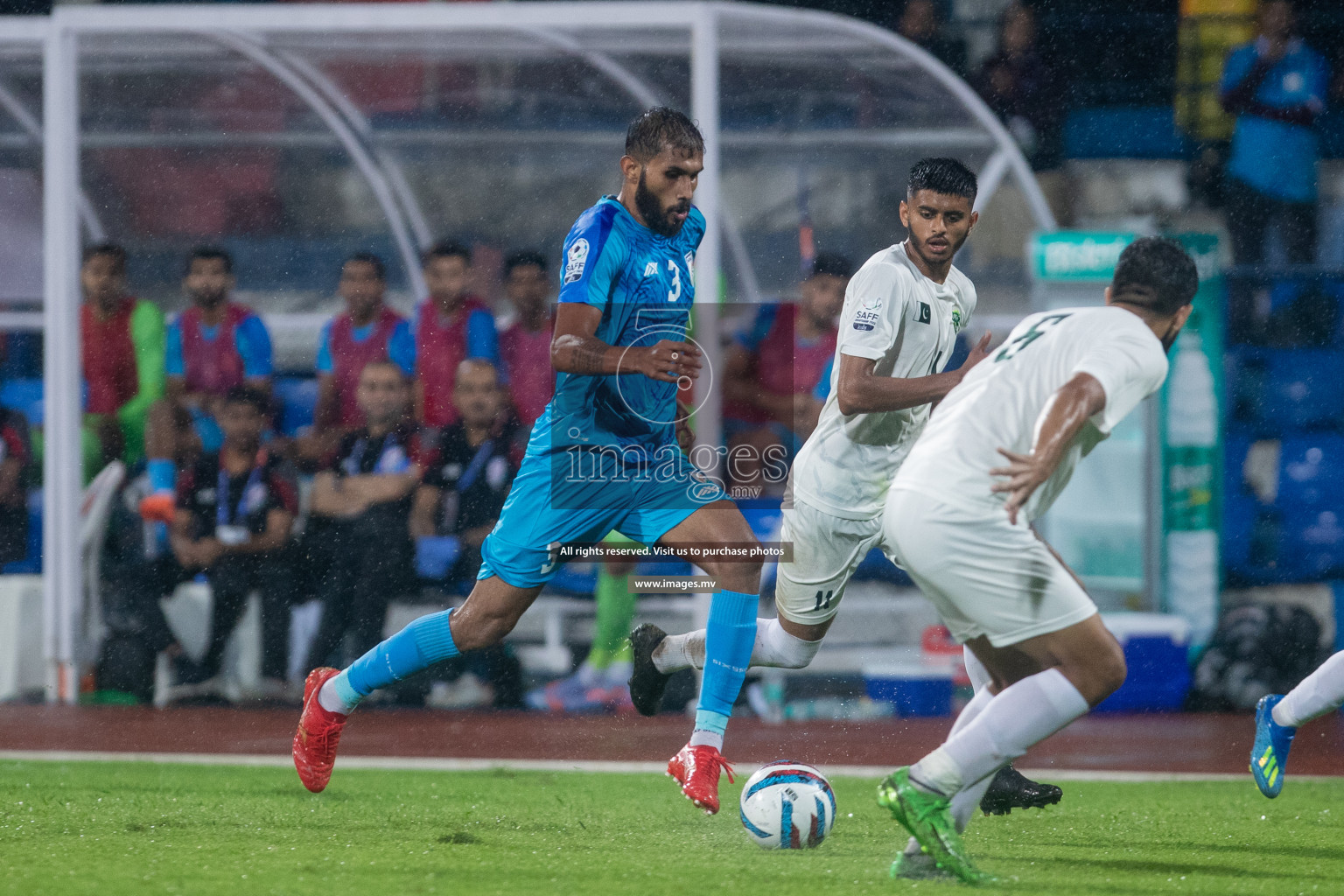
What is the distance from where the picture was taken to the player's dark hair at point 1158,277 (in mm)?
3828

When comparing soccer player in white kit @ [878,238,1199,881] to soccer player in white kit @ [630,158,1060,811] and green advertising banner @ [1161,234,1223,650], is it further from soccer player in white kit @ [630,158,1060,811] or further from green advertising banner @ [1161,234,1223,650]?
green advertising banner @ [1161,234,1223,650]

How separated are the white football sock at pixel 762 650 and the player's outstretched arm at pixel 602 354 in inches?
38.2

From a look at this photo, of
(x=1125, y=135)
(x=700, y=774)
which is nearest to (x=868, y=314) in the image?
(x=700, y=774)

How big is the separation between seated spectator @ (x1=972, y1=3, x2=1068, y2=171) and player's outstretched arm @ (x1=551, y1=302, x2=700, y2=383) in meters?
5.81

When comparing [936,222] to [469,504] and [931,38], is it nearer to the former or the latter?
[469,504]

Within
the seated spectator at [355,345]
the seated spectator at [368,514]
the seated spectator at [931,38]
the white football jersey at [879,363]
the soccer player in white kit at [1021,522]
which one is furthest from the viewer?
the seated spectator at [931,38]

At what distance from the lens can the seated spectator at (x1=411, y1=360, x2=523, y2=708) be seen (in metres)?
7.76

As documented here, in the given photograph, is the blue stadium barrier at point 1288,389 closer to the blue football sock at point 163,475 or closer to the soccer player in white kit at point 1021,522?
the soccer player in white kit at point 1021,522

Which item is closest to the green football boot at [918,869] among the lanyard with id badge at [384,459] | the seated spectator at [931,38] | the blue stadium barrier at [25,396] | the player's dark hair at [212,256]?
the lanyard with id badge at [384,459]

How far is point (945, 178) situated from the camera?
4836 mm

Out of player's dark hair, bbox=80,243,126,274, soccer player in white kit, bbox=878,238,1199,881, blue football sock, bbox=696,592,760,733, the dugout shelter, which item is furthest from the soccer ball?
player's dark hair, bbox=80,243,126,274

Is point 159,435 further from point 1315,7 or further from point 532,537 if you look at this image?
point 1315,7

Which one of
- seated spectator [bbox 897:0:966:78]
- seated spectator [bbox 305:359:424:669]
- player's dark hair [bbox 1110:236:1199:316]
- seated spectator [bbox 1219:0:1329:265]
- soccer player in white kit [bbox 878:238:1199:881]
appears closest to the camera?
soccer player in white kit [bbox 878:238:1199:881]

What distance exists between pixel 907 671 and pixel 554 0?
3.63m
